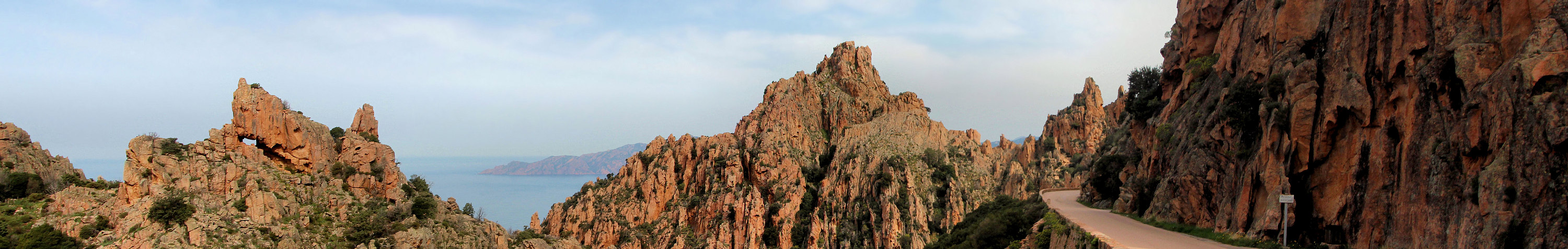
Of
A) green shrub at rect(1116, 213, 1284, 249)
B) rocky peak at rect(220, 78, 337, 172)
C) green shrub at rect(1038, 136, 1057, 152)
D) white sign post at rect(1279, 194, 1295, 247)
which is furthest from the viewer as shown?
green shrub at rect(1038, 136, 1057, 152)

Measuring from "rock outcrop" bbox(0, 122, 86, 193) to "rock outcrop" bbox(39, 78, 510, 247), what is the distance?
23.7 ft

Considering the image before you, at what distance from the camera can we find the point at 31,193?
1314 inches

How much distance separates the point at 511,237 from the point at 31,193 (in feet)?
72.3

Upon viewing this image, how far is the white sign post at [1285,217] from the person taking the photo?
64.7ft

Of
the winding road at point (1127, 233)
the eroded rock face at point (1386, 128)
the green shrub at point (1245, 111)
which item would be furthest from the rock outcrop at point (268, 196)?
the green shrub at point (1245, 111)

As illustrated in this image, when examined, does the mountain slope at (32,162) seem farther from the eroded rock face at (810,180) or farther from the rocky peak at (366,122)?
the eroded rock face at (810,180)

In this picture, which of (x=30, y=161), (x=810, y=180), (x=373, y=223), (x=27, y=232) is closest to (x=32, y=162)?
(x=30, y=161)

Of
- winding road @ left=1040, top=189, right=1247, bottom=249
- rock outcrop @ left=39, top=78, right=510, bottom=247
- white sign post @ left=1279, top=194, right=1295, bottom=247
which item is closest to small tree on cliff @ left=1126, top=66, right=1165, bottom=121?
winding road @ left=1040, top=189, right=1247, bottom=249

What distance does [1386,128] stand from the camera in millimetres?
18188

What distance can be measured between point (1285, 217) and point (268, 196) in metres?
37.6

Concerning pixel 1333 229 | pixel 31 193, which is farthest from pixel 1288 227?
pixel 31 193

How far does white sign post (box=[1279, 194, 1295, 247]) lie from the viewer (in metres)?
19.7

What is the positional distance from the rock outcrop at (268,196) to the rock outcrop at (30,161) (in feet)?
23.7

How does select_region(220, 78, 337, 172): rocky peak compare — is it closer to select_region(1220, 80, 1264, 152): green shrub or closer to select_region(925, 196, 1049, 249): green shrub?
select_region(925, 196, 1049, 249): green shrub
